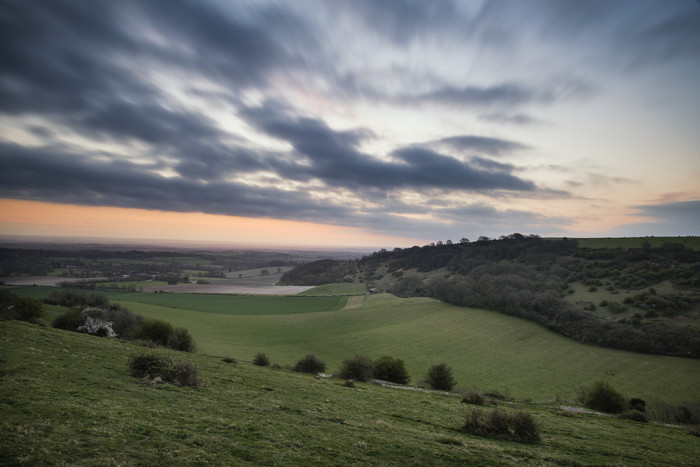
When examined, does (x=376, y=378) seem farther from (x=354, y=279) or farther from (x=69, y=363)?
(x=354, y=279)

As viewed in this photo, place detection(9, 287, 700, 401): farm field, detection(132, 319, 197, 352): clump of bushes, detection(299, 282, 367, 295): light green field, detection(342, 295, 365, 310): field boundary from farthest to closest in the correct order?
1. detection(299, 282, 367, 295): light green field
2. detection(342, 295, 365, 310): field boundary
3. detection(9, 287, 700, 401): farm field
4. detection(132, 319, 197, 352): clump of bushes

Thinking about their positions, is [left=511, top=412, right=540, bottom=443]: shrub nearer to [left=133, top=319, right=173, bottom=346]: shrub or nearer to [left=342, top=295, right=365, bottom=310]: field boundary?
[left=133, top=319, right=173, bottom=346]: shrub

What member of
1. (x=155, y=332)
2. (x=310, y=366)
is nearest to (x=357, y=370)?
(x=310, y=366)

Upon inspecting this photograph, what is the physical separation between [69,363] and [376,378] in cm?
3011

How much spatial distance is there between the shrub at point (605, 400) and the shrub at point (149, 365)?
129 feet

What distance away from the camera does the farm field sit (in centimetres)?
4556

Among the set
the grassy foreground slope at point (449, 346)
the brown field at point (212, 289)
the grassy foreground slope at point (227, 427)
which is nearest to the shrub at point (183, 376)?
the grassy foreground slope at point (227, 427)

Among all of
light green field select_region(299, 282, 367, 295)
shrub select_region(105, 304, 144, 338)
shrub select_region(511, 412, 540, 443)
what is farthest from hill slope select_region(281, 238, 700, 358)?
shrub select_region(105, 304, 144, 338)

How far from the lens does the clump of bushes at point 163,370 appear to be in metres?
16.1

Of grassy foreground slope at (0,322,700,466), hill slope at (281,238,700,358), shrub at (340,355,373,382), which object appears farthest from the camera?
hill slope at (281,238,700,358)

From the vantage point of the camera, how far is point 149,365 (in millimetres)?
16703

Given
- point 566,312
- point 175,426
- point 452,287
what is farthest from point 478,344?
point 175,426

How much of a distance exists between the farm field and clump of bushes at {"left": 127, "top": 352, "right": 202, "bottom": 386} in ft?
99.8

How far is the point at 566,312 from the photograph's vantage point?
69750 mm
